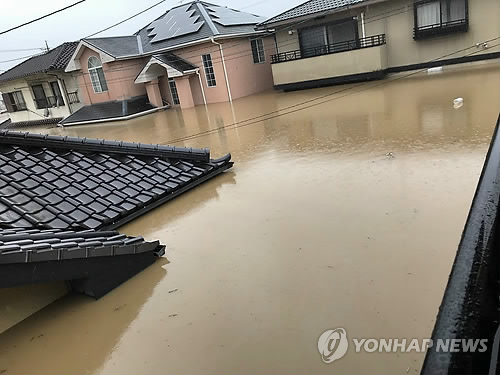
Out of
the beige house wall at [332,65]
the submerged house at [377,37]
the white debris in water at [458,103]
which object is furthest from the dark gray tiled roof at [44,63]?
the white debris in water at [458,103]

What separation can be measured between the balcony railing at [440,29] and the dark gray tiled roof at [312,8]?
2261 millimetres

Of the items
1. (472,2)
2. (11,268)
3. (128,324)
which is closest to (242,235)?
(128,324)

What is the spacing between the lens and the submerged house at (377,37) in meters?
12.2

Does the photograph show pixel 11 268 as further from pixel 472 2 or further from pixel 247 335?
pixel 472 2

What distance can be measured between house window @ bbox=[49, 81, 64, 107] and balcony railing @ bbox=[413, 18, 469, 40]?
1676 centimetres

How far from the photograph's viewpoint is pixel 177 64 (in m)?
15.4

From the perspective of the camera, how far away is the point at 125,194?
406cm

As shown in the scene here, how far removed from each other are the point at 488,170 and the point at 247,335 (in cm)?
189

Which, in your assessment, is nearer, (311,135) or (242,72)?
(311,135)

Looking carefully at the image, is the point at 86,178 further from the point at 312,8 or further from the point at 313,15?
the point at 312,8

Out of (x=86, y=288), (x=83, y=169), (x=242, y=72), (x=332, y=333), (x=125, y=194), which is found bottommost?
(x=332, y=333)

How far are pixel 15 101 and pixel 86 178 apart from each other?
21.5 meters

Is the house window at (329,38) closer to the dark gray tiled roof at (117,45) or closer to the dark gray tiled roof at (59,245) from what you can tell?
the dark gray tiled roof at (117,45)

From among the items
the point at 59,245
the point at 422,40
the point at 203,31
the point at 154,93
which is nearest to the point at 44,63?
the point at 154,93
